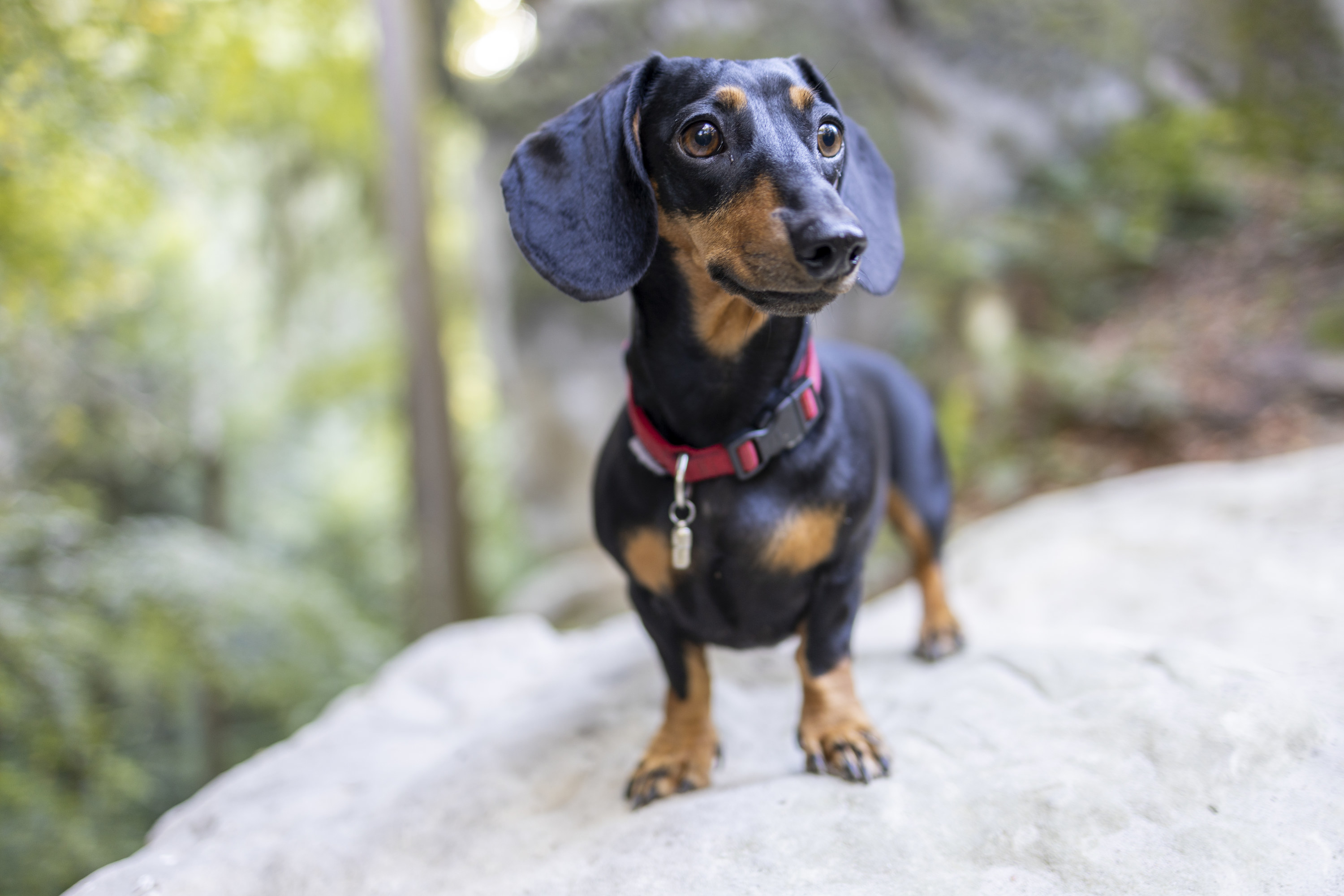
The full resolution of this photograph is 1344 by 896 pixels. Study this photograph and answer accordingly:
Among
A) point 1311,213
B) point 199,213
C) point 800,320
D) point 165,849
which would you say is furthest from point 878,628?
point 199,213

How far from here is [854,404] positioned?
6.55ft

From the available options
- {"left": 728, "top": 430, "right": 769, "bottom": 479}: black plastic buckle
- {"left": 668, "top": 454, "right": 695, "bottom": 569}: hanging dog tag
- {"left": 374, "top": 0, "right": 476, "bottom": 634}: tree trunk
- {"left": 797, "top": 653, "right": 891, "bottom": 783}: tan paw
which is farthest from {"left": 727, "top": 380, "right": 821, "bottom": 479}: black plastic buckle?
{"left": 374, "top": 0, "right": 476, "bottom": 634}: tree trunk

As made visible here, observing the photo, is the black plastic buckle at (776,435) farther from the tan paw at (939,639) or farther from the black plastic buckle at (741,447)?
the tan paw at (939,639)

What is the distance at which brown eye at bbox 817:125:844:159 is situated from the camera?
1.66 metres

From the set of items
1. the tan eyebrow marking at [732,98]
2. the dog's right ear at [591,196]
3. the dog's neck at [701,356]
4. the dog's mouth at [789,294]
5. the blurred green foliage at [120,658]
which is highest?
the tan eyebrow marking at [732,98]

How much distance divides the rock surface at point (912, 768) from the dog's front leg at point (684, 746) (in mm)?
57

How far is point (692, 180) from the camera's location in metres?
1.58

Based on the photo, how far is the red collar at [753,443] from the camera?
5.74ft

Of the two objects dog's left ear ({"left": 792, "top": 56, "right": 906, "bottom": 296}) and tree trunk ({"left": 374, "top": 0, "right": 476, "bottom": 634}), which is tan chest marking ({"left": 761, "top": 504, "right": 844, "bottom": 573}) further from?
tree trunk ({"left": 374, "top": 0, "right": 476, "bottom": 634})

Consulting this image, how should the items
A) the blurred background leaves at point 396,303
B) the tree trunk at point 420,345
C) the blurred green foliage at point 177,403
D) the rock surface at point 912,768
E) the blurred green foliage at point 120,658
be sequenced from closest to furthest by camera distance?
1. the rock surface at point 912,768
2. the blurred green foliage at point 120,658
3. the blurred green foliage at point 177,403
4. the blurred background leaves at point 396,303
5. the tree trunk at point 420,345

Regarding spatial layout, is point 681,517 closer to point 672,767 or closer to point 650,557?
point 650,557

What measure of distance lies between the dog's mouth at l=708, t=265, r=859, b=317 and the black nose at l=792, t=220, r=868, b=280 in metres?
0.03

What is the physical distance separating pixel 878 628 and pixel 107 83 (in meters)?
3.77

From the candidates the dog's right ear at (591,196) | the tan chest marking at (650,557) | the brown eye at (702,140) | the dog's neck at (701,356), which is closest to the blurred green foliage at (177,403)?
the tan chest marking at (650,557)
